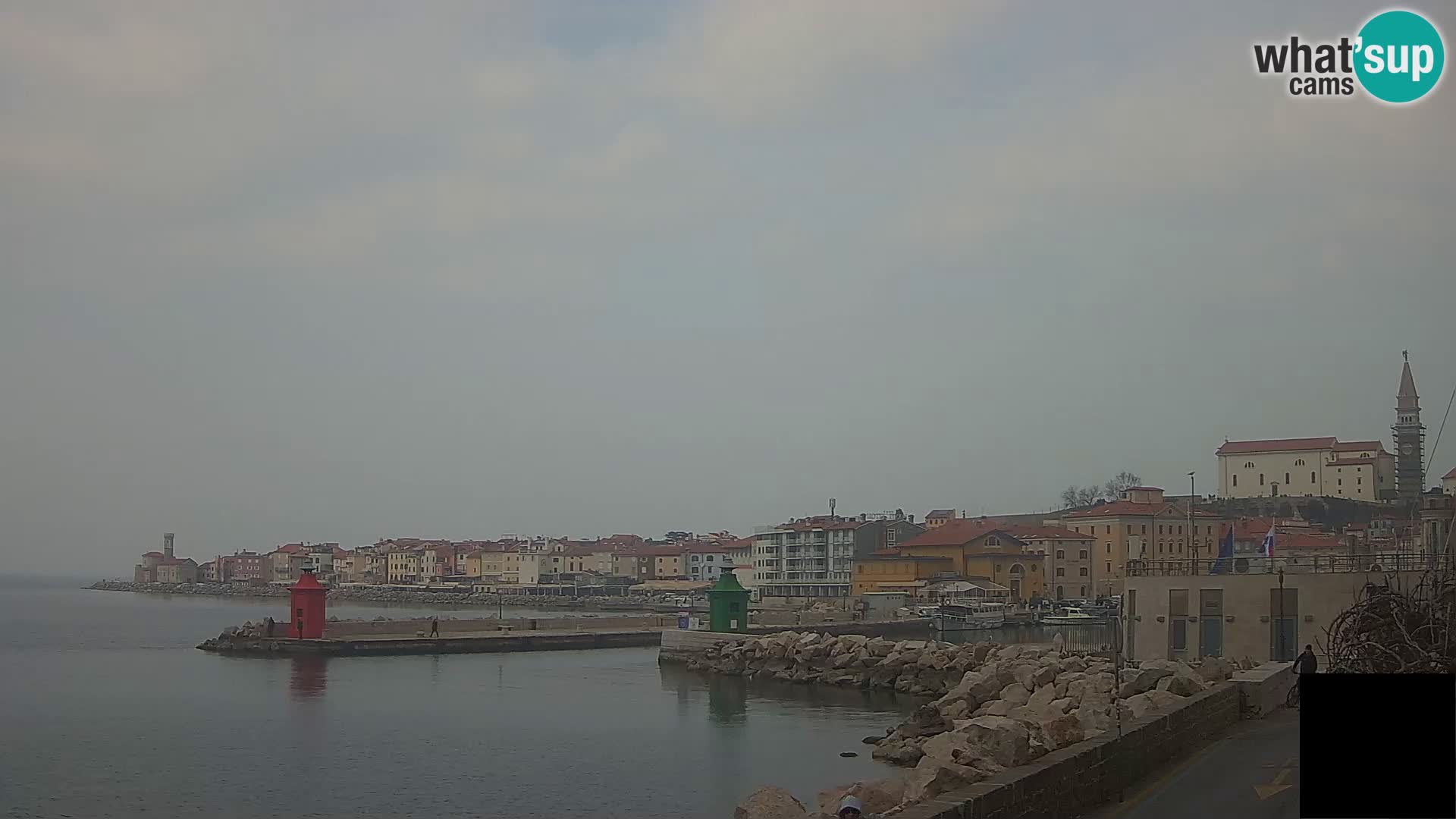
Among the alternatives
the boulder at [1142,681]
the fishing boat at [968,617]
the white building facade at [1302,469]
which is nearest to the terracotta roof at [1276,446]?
the white building facade at [1302,469]

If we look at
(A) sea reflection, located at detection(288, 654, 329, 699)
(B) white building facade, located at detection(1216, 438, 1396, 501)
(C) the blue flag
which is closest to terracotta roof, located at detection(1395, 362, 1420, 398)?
(C) the blue flag

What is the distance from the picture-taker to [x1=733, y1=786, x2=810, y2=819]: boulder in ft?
54.0

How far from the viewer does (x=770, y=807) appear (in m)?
16.7

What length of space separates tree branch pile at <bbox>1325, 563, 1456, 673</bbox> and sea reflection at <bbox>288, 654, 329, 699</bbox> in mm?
32601

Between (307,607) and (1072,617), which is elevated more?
(307,607)

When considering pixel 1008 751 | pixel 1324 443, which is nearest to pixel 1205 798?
pixel 1008 751

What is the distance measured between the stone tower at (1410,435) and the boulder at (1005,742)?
600 centimetres

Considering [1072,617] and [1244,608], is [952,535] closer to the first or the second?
[1072,617]

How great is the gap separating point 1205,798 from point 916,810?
14.1ft

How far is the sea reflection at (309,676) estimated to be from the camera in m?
41.9

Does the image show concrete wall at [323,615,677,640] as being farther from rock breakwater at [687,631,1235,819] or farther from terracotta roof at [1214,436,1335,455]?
terracotta roof at [1214,436,1335,455]

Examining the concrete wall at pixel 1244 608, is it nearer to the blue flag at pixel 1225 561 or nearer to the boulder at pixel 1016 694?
the blue flag at pixel 1225 561

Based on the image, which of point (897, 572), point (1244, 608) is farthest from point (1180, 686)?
point (897, 572)

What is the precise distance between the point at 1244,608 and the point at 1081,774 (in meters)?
22.3
